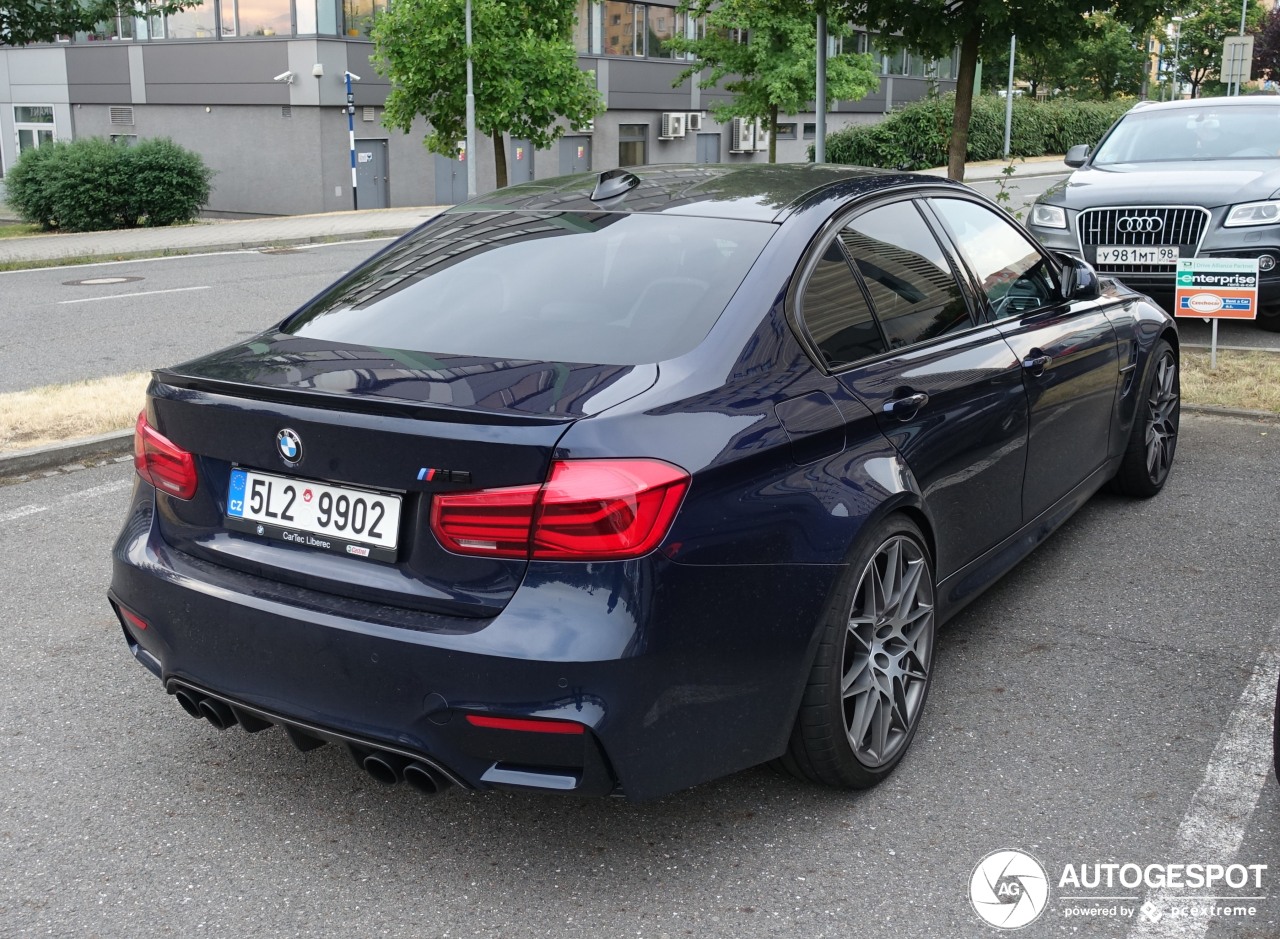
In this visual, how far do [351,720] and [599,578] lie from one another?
66 centimetres

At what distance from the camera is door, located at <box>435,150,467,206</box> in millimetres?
38500

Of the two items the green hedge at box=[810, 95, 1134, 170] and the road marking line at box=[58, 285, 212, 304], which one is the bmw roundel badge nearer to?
the road marking line at box=[58, 285, 212, 304]

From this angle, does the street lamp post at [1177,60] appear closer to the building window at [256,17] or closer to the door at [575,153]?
the door at [575,153]

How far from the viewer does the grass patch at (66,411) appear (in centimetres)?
732

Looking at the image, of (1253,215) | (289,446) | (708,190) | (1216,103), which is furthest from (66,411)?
(1216,103)

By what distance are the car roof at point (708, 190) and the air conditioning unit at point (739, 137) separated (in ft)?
153

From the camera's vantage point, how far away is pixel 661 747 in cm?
294

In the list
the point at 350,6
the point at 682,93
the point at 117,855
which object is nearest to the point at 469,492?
the point at 117,855

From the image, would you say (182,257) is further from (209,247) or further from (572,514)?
(572,514)

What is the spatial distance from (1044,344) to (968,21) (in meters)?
8.12

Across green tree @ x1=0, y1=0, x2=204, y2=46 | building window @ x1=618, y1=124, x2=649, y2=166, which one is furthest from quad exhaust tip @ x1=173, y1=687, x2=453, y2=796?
building window @ x1=618, y1=124, x2=649, y2=166

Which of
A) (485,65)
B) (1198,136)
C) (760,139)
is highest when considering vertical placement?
(485,65)

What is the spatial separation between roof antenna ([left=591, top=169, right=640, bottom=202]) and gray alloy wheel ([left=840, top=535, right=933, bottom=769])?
1.36m

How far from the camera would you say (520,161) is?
40.7 meters
